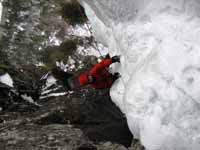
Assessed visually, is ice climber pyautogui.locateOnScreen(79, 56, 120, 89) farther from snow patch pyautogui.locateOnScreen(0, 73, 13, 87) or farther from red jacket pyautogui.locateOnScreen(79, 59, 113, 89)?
snow patch pyautogui.locateOnScreen(0, 73, 13, 87)

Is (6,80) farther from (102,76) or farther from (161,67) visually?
(161,67)

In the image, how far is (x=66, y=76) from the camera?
8.62 m

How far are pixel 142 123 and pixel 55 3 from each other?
18.6 ft

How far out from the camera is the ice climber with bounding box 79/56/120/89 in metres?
6.07

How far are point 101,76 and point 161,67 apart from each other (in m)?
1.56

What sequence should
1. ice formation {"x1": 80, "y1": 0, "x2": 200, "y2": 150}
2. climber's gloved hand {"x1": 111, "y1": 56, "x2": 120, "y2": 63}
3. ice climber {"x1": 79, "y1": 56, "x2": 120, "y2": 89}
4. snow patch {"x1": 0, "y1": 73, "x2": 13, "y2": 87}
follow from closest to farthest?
ice formation {"x1": 80, "y1": 0, "x2": 200, "y2": 150}, climber's gloved hand {"x1": 111, "y1": 56, "x2": 120, "y2": 63}, ice climber {"x1": 79, "y1": 56, "x2": 120, "y2": 89}, snow patch {"x1": 0, "y1": 73, "x2": 13, "y2": 87}

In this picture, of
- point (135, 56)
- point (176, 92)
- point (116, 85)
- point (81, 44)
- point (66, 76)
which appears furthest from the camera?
point (81, 44)

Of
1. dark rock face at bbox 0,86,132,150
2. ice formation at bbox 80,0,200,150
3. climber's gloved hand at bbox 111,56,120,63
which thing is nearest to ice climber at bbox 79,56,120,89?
climber's gloved hand at bbox 111,56,120,63

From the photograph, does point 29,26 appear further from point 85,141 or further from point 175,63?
point 175,63

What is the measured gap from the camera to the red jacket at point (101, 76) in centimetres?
615

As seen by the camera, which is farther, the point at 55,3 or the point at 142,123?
the point at 55,3

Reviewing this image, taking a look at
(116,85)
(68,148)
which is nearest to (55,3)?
(116,85)

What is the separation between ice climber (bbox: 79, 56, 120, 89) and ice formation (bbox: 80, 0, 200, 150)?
0.55 metres

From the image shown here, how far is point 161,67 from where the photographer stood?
4.99 meters
